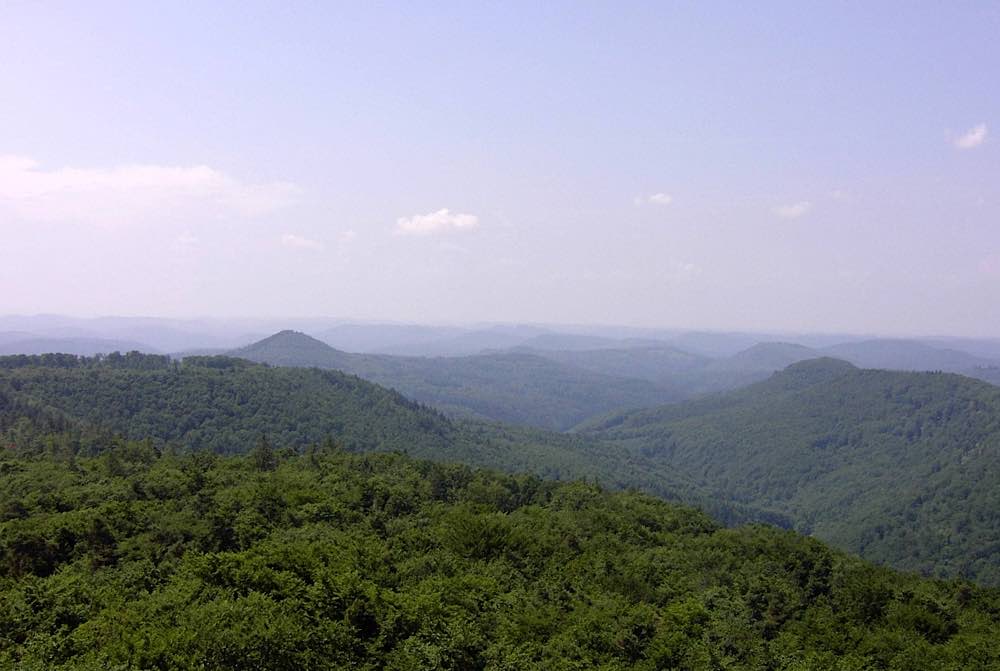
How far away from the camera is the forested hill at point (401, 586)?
78.5ft

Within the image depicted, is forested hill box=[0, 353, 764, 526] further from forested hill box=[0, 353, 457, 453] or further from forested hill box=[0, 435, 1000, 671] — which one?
forested hill box=[0, 435, 1000, 671]

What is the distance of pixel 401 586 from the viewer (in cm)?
3366

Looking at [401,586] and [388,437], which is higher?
[401,586]

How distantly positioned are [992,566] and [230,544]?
5607 inches

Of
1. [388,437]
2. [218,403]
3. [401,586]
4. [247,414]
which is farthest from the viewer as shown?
[388,437]

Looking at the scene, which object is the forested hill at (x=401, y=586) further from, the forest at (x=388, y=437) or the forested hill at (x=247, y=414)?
the forested hill at (x=247, y=414)

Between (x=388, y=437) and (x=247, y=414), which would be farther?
(x=388, y=437)

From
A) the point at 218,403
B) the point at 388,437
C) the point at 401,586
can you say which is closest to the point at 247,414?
the point at 218,403

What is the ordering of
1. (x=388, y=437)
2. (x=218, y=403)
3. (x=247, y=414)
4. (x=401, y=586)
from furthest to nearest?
1. (x=388, y=437)
2. (x=247, y=414)
3. (x=218, y=403)
4. (x=401, y=586)

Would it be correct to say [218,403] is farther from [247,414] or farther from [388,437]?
[388,437]

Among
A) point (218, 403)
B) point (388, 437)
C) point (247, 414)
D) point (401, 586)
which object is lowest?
point (388, 437)

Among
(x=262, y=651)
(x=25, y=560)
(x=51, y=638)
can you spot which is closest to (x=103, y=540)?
(x=25, y=560)

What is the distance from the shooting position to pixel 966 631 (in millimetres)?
38156

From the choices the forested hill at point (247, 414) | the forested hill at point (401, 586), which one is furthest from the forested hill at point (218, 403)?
the forested hill at point (401, 586)
